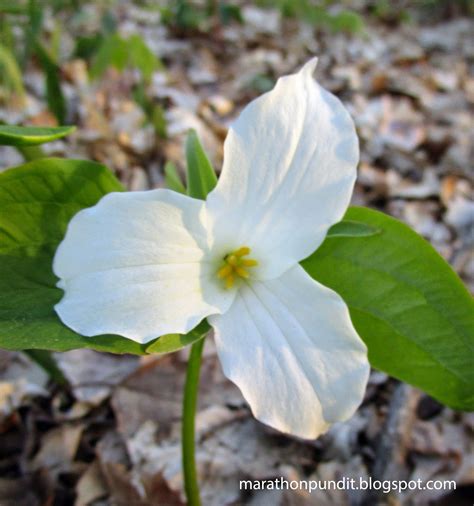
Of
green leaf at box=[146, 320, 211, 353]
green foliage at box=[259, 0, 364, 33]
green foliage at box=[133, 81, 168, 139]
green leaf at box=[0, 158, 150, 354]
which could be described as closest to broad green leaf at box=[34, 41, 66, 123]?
green foliage at box=[133, 81, 168, 139]

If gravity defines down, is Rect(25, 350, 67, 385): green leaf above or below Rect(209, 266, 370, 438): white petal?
below

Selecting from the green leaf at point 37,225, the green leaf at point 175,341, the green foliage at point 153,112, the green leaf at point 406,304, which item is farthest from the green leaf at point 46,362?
the green foliage at point 153,112

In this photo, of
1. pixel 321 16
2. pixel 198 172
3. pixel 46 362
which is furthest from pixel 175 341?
pixel 321 16

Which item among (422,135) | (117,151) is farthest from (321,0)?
(117,151)

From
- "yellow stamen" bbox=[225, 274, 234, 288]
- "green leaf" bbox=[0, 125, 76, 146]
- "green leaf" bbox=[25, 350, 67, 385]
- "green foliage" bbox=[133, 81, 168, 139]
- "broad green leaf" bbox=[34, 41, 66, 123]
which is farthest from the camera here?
"green foliage" bbox=[133, 81, 168, 139]

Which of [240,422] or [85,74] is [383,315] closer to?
[240,422]

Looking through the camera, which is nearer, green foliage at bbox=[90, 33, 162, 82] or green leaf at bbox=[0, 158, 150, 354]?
green leaf at bbox=[0, 158, 150, 354]

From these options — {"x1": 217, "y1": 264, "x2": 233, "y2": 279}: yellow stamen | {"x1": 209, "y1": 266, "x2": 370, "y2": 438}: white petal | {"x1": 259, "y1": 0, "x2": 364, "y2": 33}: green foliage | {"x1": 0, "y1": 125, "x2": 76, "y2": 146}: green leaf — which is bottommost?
{"x1": 209, "y1": 266, "x2": 370, "y2": 438}: white petal

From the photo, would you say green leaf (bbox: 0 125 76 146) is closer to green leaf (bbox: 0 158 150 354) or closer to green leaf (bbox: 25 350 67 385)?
green leaf (bbox: 0 158 150 354)
